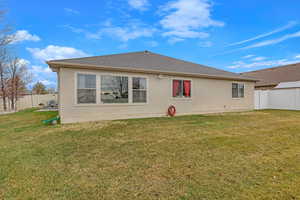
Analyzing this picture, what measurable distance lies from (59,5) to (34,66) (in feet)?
46.4

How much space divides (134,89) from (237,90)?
26.0 ft

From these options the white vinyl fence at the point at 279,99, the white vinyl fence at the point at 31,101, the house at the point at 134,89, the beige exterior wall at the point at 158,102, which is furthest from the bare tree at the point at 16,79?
the white vinyl fence at the point at 279,99

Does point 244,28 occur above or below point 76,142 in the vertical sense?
above

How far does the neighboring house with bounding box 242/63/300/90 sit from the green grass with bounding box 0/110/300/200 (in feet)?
55.3

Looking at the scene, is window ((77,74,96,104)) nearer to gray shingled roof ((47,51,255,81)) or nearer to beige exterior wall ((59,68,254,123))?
beige exterior wall ((59,68,254,123))

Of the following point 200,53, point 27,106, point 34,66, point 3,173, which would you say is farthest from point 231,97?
point 34,66

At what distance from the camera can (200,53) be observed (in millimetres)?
18625

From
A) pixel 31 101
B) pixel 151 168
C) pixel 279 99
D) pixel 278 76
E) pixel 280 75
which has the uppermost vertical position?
pixel 280 75

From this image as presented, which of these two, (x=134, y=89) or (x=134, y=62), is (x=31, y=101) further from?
(x=134, y=89)

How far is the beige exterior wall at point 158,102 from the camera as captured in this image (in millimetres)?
6828

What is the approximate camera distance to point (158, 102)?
873 centimetres

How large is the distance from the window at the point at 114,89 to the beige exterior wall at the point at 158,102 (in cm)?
24

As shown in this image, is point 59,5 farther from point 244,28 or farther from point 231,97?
point 244,28

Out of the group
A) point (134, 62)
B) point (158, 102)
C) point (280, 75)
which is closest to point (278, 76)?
point (280, 75)
